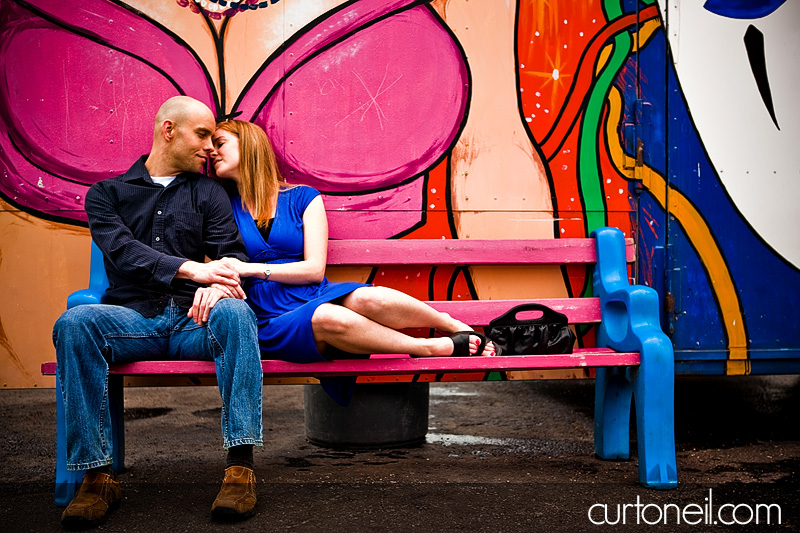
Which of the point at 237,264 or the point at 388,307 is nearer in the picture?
the point at 388,307

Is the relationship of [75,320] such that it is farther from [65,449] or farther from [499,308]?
[499,308]

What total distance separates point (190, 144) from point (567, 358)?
Answer: 1904mm

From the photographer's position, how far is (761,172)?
3.80 metres

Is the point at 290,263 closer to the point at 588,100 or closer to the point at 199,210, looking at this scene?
the point at 199,210

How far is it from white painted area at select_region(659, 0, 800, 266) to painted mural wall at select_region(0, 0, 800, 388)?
0.01m

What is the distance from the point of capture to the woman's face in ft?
11.3

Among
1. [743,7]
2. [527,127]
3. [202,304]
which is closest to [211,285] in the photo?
[202,304]

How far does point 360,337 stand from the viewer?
9.46 ft

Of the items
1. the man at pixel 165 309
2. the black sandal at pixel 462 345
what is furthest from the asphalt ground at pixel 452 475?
the black sandal at pixel 462 345

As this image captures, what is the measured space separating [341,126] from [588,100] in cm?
128

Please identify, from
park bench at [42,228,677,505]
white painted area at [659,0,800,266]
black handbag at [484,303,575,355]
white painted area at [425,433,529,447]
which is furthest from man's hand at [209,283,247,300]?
white painted area at [659,0,800,266]

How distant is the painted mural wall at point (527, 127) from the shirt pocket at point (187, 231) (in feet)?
2.14

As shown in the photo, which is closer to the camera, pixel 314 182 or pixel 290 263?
pixel 290 263

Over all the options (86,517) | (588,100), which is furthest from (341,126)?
(86,517)
